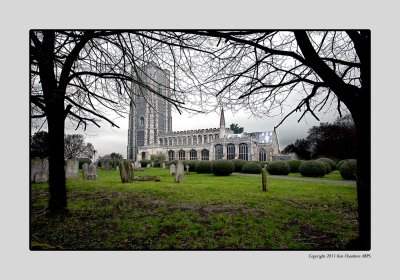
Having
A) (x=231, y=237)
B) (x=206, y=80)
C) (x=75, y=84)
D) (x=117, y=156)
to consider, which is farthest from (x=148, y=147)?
(x=231, y=237)

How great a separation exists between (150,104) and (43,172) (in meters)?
1.80

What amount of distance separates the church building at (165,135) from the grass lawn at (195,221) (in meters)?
0.87

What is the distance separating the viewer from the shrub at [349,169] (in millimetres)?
2631

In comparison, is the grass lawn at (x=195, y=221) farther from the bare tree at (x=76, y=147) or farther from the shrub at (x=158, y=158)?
the shrub at (x=158, y=158)

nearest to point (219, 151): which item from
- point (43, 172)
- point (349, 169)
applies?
point (349, 169)

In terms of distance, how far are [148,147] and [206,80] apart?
1860mm

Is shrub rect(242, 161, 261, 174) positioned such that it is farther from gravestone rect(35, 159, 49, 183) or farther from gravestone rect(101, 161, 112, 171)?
gravestone rect(35, 159, 49, 183)

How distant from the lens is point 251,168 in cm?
437

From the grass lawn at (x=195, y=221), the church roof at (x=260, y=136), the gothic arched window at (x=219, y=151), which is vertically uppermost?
the church roof at (x=260, y=136)

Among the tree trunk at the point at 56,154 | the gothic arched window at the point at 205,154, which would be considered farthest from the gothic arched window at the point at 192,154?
the tree trunk at the point at 56,154

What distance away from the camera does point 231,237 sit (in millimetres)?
2484

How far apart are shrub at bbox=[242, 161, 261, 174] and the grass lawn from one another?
0.63 m

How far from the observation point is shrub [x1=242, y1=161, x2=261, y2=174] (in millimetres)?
4054

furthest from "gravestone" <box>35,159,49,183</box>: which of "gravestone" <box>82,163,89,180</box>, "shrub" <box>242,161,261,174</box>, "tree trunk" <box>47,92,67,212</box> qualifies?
"shrub" <box>242,161,261,174</box>
